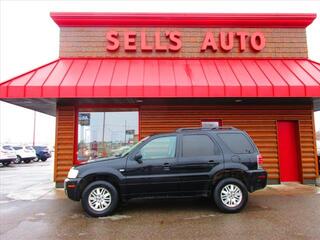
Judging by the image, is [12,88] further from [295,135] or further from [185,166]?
[295,135]

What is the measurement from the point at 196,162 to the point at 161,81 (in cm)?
339

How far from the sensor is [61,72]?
10.6m

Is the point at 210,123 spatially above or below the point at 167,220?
above

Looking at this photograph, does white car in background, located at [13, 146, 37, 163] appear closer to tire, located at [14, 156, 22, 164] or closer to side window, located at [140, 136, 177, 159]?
tire, located at [14, 156, 22, 164]

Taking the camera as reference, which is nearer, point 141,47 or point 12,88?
point 12,88

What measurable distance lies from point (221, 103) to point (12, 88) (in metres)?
7.04

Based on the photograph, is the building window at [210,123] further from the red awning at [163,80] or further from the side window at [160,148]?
the side window at [160,148]

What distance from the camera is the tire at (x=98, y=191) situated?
7332 mm

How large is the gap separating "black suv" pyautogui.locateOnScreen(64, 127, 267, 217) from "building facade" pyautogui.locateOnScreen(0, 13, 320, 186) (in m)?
3.75

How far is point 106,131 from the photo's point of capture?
1177cm

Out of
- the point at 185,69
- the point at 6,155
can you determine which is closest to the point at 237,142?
the point at 185,69

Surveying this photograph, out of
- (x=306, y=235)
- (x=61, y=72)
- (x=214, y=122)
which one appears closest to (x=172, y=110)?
(x=214, y=122)

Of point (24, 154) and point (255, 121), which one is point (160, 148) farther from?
point (24, 154)

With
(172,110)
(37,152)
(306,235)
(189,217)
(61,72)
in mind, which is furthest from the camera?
(37,152)
